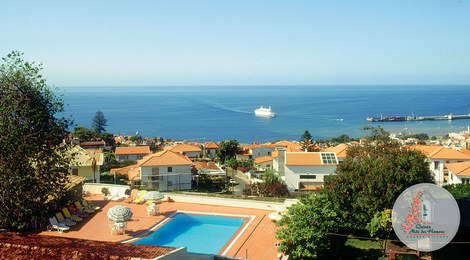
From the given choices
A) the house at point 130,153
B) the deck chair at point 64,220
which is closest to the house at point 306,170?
the deck chair at point 64,220

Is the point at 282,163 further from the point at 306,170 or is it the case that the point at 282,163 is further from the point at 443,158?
the point at 443,158

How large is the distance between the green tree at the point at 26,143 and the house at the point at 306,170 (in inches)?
730

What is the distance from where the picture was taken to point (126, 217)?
44.5 feet

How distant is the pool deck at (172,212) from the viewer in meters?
12.6

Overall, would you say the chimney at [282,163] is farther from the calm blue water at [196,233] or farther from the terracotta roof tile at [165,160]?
the calm blue water at [196,233]

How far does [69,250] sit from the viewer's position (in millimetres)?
9539

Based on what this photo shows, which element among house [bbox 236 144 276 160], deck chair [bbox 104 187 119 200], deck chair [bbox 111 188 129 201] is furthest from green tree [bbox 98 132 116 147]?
deck chair [bbox 111 188 129 201]

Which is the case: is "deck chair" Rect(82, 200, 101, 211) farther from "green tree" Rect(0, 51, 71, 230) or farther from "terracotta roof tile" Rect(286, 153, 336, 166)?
"terracotta roof tile" Rect(286, 153, 336, 166)

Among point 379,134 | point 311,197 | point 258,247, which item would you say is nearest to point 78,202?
point 258,247

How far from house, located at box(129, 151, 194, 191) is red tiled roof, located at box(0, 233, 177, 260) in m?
16.3

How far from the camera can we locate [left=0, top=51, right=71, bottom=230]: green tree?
10.5 m

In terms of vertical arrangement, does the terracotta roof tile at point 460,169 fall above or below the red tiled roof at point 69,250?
below

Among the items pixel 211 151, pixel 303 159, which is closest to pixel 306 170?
pixel 303 159

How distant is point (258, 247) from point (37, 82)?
896cm
